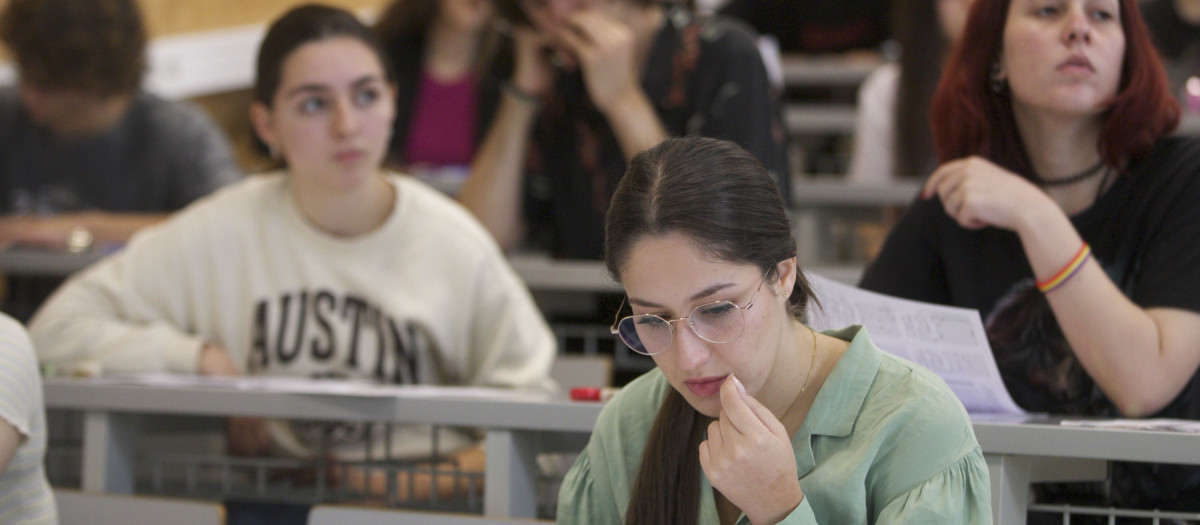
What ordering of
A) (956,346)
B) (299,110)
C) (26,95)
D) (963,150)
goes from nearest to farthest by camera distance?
(956,346) → (963,150) → (299,110) → (26,95)

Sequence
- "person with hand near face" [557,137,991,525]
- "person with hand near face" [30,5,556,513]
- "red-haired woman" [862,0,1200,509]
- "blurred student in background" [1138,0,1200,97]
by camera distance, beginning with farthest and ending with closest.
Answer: "blurred student in background" [1138,0,1200,97] → "person with hand near face" [30,5,556,513] → "red-haired woman" [862,0,1200,509] → "person with hand near face" [557,137,991,525]

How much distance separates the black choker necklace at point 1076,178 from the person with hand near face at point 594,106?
28.7 inches

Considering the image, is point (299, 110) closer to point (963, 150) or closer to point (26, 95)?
point (963, 150)

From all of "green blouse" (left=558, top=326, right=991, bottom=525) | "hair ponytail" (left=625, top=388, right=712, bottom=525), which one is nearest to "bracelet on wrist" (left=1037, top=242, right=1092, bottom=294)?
"green blouse" (left=558, top=326, right=991, bottom=525)

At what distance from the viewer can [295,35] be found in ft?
7.18

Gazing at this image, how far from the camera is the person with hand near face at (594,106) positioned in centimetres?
259

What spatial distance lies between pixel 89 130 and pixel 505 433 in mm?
2060

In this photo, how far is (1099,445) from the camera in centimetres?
135

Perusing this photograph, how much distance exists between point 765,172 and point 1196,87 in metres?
2.58

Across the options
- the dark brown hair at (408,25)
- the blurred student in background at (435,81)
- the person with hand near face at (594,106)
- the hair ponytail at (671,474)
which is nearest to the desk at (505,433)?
the hair ponytail at (671,474)

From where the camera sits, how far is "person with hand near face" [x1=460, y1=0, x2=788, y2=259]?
102 inches

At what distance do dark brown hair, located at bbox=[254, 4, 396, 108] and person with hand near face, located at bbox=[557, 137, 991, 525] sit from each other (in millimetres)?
1081

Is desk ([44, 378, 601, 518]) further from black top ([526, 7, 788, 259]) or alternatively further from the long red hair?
black top ([526, 7, 788, 259])

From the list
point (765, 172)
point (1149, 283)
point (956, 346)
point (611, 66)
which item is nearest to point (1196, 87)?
point (611, 66)
